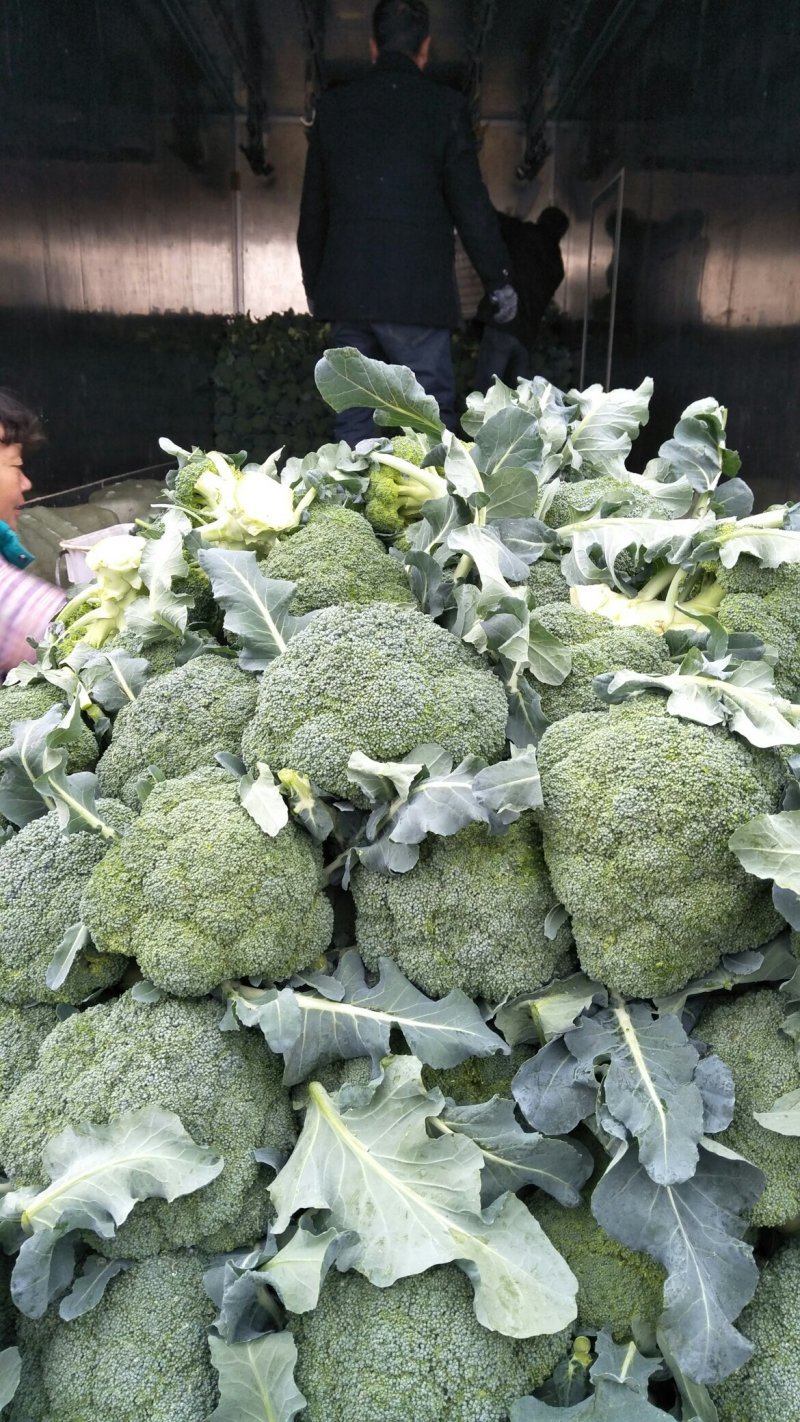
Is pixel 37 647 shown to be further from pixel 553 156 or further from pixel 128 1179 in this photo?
pixel 553 156

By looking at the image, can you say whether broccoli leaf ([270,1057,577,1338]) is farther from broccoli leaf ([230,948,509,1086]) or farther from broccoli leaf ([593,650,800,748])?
broccoli leaf ([593,650,800,748])

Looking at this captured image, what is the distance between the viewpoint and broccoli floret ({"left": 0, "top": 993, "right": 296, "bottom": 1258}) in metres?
1.10

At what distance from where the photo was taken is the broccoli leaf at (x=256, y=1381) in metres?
0.99

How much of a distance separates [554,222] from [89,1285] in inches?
316

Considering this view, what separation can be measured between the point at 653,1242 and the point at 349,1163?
1.16ft

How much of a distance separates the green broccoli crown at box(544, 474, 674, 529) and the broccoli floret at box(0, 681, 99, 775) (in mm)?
894

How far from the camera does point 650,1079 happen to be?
1.10 m

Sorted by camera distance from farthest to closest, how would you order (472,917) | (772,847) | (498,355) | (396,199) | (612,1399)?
(498,355), (396,199), (472,917), (772,847), (612,1399)

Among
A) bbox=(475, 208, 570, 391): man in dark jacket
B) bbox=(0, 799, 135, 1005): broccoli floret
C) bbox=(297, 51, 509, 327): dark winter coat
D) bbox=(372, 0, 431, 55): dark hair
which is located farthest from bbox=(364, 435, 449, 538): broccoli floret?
bbox=(475, 208, 570, 391): man in dark jacket

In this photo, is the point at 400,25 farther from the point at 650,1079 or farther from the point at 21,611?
the point at 650,1079

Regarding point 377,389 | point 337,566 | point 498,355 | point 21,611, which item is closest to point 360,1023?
point 337,566

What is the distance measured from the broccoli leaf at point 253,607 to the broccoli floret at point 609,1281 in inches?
34.7

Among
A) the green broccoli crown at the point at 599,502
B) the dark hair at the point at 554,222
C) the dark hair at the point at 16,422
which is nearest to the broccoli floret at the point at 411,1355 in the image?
the green broccoli crown at the point at 599,502

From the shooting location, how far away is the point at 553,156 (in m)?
7.90
